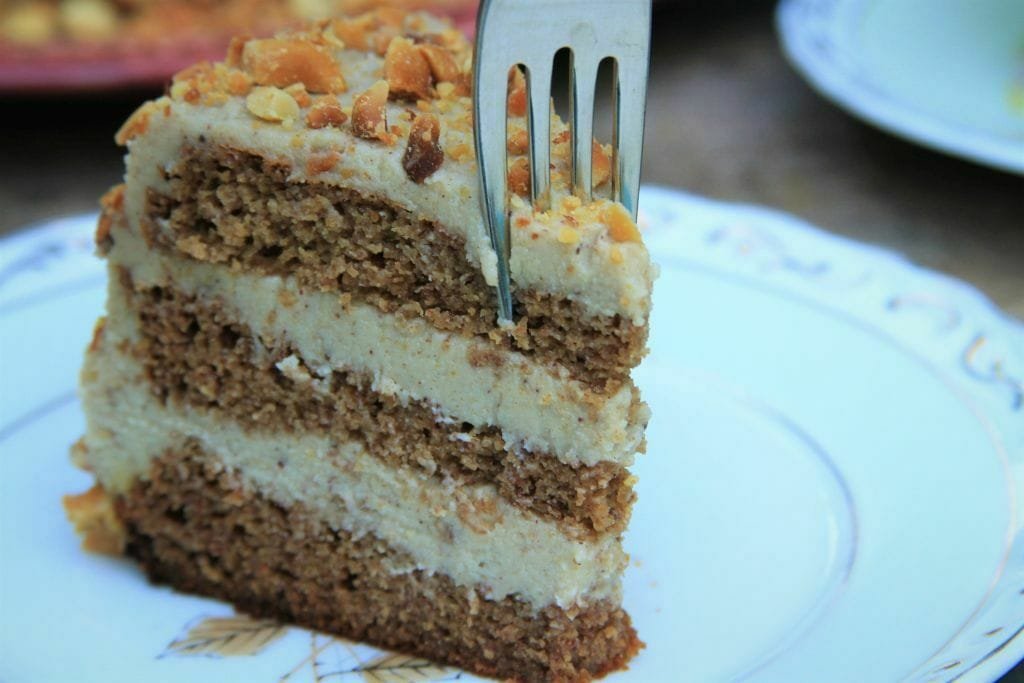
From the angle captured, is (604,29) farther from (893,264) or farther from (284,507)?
(893,264)

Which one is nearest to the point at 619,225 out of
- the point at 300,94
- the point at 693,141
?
the point at 300,94

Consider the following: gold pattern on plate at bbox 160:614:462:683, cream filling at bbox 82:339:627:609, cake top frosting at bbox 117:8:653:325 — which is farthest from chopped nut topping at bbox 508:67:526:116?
gold pattern on plate at bbox 160:614:462:683

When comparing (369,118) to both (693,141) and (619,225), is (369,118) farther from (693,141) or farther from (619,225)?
(693,141)

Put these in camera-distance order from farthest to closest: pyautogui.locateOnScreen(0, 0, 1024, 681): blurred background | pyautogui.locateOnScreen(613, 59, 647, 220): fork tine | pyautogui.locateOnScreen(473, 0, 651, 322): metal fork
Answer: pyautogui.locateOnScreen(0, 0, 1024, 681): blurred background
pyautogui.locateOnScreen(613, 59, 647, 220): fork tine
pyautogui.locateOnScreen(473, 0, 651, 322): metal fork

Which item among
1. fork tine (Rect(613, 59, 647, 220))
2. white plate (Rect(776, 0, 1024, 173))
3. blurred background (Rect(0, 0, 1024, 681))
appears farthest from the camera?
blurred background (Rect(0, 0, 1024, 681))

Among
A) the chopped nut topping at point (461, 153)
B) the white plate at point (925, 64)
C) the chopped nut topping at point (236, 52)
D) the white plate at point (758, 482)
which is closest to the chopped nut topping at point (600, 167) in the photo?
the chopped nut topping at point (461, 153)

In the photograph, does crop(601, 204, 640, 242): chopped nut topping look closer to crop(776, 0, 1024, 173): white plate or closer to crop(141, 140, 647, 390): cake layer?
crop(141, 140, 647, 390): cake layer

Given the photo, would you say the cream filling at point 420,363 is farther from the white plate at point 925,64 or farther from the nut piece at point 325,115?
the white plate at point 925,64
